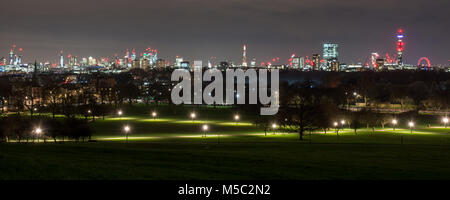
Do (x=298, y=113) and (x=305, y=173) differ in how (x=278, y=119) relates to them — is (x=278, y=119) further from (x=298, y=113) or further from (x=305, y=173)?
(x=305, y=173)

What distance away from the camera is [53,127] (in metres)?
42.1

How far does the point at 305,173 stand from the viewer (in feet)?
55.1

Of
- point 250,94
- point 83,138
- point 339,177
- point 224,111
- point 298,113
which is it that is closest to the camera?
point 339,177

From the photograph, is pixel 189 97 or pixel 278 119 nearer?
pixel 278 119

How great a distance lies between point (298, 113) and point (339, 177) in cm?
3048

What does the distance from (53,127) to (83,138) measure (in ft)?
11.4

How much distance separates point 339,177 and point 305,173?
128 cm

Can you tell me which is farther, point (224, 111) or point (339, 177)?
point (224, 111)
